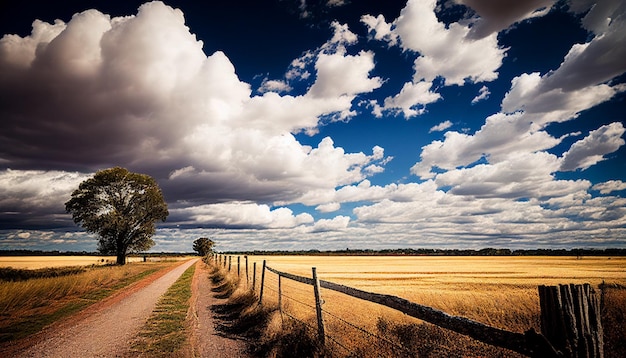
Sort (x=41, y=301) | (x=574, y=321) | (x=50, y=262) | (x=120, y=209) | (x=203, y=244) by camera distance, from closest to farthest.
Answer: (x=574, y=321), (x=41, y=301), (x=120, y=209), (x=50, y=262), (x=203, y=244)

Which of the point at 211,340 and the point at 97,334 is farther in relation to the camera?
the point at 97,334

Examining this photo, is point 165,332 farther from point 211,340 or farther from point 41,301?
point 41,301

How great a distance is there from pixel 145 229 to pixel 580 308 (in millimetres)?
46463

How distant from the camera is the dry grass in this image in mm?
10383

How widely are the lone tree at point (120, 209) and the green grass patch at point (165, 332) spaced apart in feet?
99.9

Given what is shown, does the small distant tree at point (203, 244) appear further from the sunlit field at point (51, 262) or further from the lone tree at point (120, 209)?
the lone tree at point (120, 209)

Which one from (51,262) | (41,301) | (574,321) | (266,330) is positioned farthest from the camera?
(51,262)

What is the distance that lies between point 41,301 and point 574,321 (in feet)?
63.1

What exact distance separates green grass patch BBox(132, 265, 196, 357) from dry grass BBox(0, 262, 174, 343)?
349 cm

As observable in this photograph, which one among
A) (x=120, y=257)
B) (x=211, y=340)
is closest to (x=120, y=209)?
(x=120, y=257)

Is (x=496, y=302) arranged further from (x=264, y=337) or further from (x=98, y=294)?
(x=98, y=294)

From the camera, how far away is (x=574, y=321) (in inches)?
106

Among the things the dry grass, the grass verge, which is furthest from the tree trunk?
the grass verge

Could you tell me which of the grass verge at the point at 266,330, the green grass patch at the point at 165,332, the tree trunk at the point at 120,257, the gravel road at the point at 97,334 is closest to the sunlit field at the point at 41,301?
the gravel road at the point at 97,334
